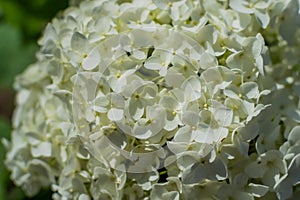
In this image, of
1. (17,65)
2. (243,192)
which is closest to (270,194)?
(243,192)

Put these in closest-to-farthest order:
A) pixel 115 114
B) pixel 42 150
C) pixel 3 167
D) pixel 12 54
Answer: pixel 115 114, pixel 42 150, pixel 3 167, pixel 12 54

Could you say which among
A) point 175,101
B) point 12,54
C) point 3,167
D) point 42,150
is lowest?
point 3,167

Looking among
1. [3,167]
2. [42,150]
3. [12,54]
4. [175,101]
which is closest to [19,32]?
[12,54]

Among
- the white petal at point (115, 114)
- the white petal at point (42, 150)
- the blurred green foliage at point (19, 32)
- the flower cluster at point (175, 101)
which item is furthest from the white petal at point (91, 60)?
the blurred green foliage at point (19, 32)

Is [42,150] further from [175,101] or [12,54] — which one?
[12,54]

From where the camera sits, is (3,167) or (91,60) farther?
(3,167)

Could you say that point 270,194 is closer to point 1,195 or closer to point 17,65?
point 1,195

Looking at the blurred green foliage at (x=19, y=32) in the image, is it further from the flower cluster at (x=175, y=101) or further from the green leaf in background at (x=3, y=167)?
the flower cluster at (x=175, y=101)

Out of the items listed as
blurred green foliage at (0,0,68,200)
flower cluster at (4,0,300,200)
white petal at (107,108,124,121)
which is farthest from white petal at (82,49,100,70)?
blurred green foliage at (0,0,68,200)
